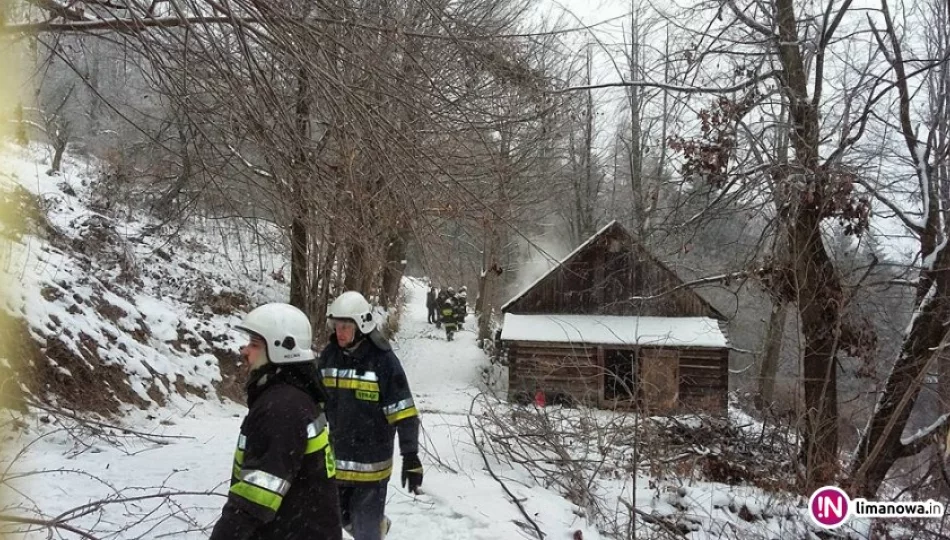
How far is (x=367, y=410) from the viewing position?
13.1 feet

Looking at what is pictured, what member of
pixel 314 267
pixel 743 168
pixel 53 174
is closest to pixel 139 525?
pixel 314 267

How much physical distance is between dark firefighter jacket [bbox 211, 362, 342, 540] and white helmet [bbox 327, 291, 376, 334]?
133cm

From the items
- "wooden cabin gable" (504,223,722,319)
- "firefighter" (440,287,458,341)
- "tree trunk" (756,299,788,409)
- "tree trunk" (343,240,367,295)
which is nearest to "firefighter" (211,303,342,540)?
"tree trunk" (343,240,367,295)

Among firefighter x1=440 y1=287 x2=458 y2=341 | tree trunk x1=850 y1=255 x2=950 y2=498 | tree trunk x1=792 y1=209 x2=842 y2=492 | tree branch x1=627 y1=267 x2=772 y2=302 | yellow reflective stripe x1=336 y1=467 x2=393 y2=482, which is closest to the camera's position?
yellow reflective stripe x1=336 y1=467 x2=393 y2=482

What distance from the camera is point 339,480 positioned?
12.7ft

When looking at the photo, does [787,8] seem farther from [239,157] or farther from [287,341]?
[287,341]

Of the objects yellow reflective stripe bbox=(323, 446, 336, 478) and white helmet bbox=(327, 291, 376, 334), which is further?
white helmet bbox=(327, 291, 376, 334)

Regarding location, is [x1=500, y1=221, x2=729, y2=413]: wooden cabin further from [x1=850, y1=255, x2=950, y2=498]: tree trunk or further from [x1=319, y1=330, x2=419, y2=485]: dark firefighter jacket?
[x1=319, y1=330, x2=419, y2=485]: dark firefighter jacket

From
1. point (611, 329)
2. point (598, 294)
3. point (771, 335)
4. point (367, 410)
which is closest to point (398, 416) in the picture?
point (367, 410)

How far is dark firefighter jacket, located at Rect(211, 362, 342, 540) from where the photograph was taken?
2.21m

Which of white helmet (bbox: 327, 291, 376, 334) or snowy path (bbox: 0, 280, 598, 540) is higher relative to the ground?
white helmet (bbox: 327, 291, 376, 334)

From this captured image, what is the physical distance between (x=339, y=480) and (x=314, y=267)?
15.2 feet

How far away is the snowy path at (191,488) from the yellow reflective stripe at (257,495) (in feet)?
7.24

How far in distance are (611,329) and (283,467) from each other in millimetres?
15344
